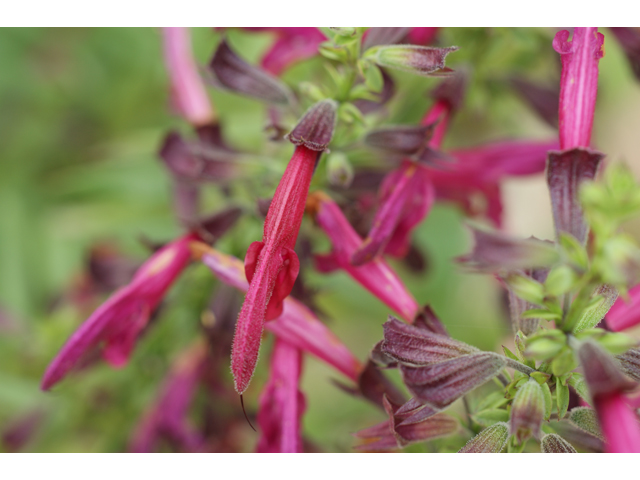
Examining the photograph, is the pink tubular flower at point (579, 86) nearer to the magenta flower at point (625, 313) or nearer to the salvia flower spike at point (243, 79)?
the magenta flower at point (625, 313)

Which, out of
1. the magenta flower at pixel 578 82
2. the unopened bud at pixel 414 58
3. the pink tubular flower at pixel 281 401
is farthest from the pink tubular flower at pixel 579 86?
the pink tubular flower at pixel 281 401

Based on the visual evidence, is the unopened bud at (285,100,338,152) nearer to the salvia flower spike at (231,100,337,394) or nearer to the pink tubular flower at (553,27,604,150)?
the salvia flower spike at (231,100,337,394)

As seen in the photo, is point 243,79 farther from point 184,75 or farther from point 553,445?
point 553,445

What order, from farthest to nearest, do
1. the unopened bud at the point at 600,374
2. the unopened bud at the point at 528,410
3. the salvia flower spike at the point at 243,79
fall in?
1. the salvia flower spike at the point at 243,79
2. the unopened bud at the point at 528,410
3. the unopened bud at the point at 600,374

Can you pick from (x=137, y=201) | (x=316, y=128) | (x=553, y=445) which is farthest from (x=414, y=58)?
(x=137, y=201)

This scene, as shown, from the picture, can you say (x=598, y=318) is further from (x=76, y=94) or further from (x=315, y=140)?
(x=76, y=94)
